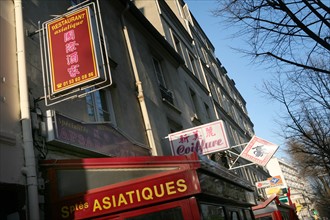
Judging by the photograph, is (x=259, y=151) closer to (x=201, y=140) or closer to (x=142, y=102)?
(x=201, y=140)

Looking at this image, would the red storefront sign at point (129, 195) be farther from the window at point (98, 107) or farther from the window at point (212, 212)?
the window at point (98, 107)

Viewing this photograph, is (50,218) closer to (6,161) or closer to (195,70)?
(6,161)

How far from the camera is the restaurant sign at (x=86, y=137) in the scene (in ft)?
17.7

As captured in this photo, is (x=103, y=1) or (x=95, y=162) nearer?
(x=95, y=162)

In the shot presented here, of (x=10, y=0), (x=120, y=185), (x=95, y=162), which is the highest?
(x=10, y=0)

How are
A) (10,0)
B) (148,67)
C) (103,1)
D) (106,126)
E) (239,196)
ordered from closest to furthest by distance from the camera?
(239,196) → (10,0) → (106,126) → (103,1) → (148,67)

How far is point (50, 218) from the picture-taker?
446 centimetres

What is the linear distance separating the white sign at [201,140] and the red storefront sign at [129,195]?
17.6ft

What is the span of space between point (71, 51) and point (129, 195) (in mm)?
2775

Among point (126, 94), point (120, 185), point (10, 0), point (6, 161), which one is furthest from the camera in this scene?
point (126, 94)

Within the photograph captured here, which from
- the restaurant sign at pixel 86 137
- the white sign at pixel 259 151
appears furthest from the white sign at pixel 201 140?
the white sign at pixel 259 151

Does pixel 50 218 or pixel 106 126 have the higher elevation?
pixel 106 126

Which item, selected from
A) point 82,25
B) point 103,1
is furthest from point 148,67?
point 82,25

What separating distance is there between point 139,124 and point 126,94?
35.0 inches
